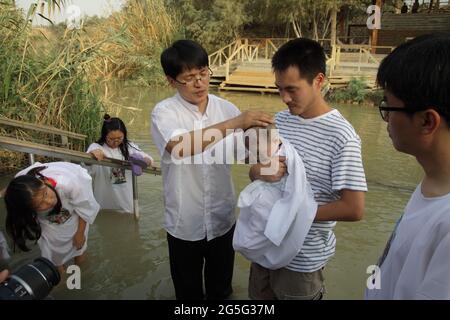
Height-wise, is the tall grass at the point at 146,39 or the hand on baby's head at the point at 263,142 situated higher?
the tall grass at the point at 146,39

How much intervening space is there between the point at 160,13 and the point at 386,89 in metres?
16.3

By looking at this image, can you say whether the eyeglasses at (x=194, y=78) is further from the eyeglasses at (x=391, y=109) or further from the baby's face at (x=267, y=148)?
the eyeglasses at (x=391, y=109)

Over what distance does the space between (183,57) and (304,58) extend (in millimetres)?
601

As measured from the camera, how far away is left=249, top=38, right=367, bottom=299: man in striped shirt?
1.55m

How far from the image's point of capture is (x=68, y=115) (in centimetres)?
488

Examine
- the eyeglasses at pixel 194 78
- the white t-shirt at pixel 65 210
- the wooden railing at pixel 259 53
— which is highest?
the wooden railing at pixel 259 53

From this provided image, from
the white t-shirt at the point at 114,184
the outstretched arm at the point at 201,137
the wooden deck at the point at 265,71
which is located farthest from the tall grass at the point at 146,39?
the outstretched arm at the point at 201,137

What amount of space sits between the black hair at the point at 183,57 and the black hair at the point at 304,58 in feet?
1.40

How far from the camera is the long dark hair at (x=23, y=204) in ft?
7.43

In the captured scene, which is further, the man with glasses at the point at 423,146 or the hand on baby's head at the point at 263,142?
the hand on baby's head at the point at 263,142

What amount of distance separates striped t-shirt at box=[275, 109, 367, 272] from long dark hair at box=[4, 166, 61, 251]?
1538 mm
